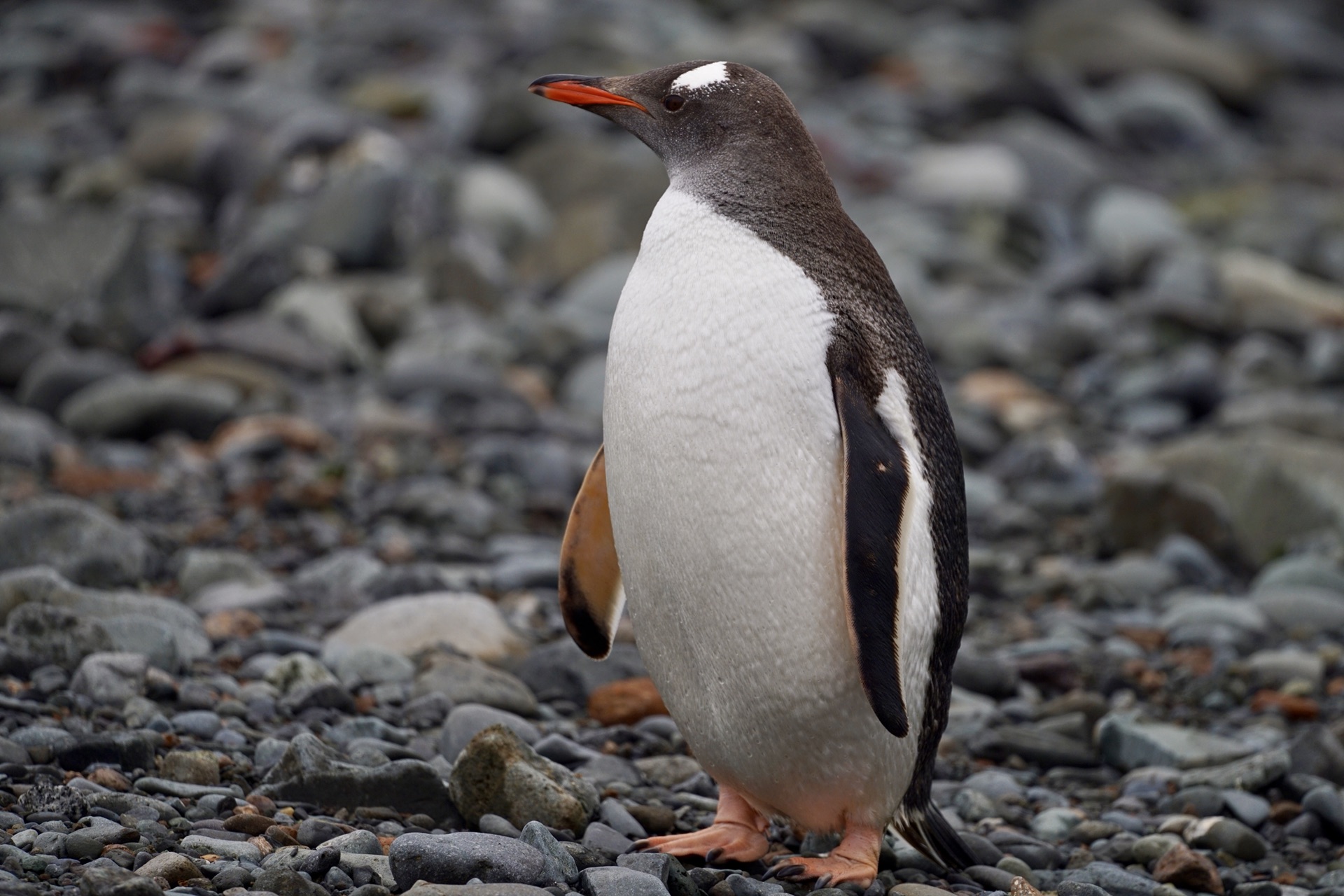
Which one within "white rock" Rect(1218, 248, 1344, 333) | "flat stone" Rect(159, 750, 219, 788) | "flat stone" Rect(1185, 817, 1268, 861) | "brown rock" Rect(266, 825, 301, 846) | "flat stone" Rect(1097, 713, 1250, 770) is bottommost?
"white rock" Rect(1218, 248, 1344, 333)

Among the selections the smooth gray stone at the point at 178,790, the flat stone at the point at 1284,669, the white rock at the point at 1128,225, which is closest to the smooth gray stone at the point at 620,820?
the smooth gray stone at the point at 178,790

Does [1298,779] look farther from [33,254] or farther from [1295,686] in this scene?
[33,254]

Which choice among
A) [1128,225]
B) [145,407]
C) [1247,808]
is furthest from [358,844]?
[1128,225]

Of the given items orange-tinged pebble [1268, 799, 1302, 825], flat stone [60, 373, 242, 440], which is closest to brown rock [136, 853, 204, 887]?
orange-tinged pebble [1268, 799, 1302, 825]

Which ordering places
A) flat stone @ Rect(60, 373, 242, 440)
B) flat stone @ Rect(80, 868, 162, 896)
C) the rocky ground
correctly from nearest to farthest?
flat stone @ Rect(80, 868, 162, 896), the rocky ground, flat stone @ Rect(60, 373, 242, 440)

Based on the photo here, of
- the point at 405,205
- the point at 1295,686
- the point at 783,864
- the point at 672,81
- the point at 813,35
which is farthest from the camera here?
the point at 813,35

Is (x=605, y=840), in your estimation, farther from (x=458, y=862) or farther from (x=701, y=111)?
(x=701, y=111)

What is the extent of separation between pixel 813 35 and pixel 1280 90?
602 cm

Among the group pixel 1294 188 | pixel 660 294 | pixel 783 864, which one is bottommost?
pixel 1294 188

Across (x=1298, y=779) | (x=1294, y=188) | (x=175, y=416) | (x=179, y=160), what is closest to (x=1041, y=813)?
(x=1298, y=779)

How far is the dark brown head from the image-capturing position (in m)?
3.61

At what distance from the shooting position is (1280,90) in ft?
60.6

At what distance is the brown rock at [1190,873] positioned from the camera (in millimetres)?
3670

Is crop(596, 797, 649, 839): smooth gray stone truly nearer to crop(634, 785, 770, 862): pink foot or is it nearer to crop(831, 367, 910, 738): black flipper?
crop(634, 785, 770, 862): pink foot
